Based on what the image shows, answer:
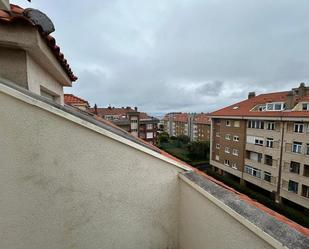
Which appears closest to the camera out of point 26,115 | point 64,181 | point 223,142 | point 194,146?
point 26,115

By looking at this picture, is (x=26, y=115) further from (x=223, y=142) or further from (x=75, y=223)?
(x=223, y=142)

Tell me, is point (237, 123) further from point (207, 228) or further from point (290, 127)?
point (207, 228)

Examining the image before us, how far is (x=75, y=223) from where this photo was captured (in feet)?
5.73

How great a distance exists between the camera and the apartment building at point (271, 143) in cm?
1584

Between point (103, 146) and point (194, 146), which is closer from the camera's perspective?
point (103, 146)

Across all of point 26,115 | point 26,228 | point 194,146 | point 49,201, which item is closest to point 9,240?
point 26,228

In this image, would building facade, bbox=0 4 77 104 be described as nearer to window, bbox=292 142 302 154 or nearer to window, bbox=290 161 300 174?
window, bbox=292 142 302 154

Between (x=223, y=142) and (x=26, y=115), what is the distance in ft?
88.5

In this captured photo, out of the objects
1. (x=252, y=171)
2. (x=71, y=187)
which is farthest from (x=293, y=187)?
(x=71, y=187)

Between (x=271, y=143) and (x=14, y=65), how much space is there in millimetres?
22425

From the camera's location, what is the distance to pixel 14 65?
217cm

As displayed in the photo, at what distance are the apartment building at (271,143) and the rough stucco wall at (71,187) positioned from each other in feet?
62.7

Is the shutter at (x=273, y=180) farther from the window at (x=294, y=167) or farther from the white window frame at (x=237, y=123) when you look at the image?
the white window frame at (x=237, y=123)

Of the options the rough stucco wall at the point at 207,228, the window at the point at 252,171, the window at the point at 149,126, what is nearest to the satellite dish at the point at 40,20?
the rough stucco wall at the point at 207,228
